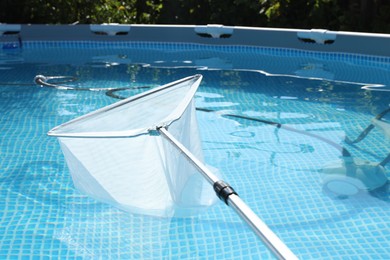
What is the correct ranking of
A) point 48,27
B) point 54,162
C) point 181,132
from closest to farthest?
point 181,132 < point 54,162 < point 48,27

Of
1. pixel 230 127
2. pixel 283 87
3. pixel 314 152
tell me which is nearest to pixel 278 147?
pixel 314 152

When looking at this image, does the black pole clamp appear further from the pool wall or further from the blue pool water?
the pool wall

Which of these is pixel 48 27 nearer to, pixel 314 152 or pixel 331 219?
pixel 314 152

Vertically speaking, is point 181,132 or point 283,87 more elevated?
point 181,132

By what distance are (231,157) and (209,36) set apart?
5.24 metres

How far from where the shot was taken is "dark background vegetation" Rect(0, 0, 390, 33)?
9.38 meters

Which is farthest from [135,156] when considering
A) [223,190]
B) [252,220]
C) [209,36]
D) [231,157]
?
[209,36]

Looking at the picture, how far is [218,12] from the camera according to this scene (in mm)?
10781

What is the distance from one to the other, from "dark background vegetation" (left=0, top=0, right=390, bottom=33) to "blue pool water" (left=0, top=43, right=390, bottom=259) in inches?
65.8

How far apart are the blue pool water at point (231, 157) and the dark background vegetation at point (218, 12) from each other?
1672 mm

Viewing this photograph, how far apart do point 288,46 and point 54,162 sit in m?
5.25

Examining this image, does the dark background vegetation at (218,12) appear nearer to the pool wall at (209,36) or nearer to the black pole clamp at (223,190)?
the pool wall at (209,36)

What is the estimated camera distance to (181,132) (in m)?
2.90

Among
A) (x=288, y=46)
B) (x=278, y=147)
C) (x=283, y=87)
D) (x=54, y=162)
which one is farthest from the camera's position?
(x=288, y=46)
